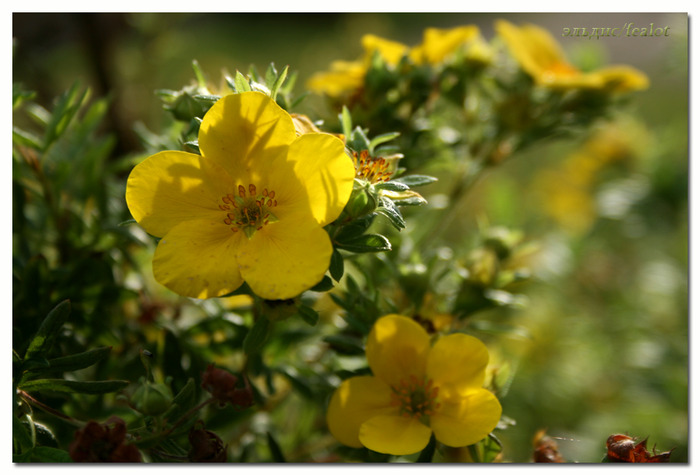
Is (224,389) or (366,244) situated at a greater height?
(366,244)

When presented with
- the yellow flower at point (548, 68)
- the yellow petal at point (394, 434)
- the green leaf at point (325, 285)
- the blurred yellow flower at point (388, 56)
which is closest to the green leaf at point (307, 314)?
the green leaf at point (325, 285)

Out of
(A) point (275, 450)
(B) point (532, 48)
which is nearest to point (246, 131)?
(A) point (275, 450)

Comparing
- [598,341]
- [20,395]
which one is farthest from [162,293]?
[598,341]

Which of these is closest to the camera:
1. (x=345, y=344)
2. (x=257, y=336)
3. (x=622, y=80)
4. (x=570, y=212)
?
(x=257, y=336)

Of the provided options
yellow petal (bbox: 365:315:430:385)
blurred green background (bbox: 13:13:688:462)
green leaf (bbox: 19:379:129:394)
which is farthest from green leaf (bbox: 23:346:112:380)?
blurred green background (bbox: 13:13:688:462)

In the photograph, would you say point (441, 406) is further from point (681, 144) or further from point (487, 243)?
point (681, 144)

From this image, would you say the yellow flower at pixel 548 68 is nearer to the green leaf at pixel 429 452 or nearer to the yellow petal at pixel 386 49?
the yellow petal at pixel 386 49

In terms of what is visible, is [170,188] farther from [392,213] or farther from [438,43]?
[438,43]
